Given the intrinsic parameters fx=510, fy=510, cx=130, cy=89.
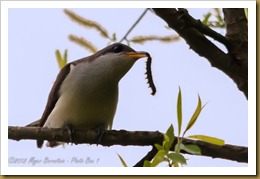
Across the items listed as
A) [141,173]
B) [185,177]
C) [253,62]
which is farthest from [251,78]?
[141,173]

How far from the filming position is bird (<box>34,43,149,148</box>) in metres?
3.46

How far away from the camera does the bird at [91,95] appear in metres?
3.46

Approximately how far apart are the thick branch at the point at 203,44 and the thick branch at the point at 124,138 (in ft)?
1.06

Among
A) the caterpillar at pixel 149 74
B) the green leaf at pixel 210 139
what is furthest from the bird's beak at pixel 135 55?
the green leaf at pixel 210 139

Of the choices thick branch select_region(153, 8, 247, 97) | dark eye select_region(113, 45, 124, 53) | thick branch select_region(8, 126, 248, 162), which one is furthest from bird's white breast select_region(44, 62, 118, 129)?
thick branch select_region(153, 8, 247, 97)

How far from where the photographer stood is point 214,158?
2.47 metres

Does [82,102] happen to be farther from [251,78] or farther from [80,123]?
[251,78]

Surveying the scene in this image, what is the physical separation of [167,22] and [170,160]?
77cm

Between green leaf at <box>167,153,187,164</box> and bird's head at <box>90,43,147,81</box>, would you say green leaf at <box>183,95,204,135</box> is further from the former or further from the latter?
bird's head at <box>90,43,147,81</box>

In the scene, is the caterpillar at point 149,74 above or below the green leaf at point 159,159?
above

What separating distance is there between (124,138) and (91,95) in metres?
0.93

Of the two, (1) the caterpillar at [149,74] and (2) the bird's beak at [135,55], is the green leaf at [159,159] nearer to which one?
(1) the caterpillar at [149,74]

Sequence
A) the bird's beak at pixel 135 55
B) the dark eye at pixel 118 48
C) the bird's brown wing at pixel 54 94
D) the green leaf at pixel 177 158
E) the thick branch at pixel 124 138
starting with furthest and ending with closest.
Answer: the bird's brown wing at pixel 54 94
the dark eye at pixel 118 48
the bird's beak at pixel 135 55
the thick branch at pixel 124 138
the green leaf at pixel 177 158

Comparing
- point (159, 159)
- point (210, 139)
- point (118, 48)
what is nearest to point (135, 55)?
point (118, 48)
